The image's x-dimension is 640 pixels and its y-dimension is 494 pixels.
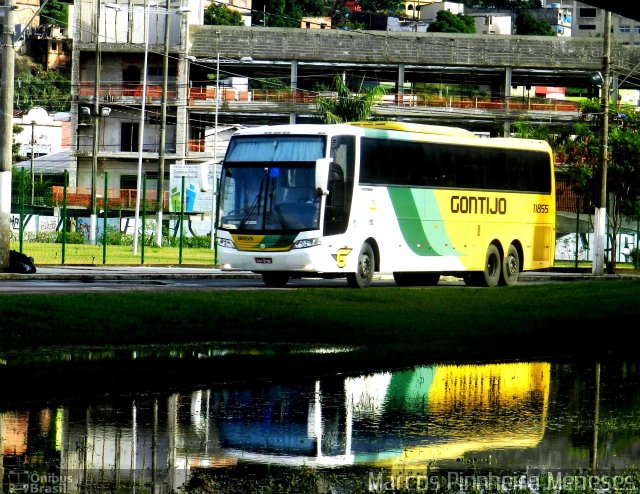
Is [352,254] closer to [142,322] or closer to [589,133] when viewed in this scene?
[142,322]

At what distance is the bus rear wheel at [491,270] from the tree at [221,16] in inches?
4555

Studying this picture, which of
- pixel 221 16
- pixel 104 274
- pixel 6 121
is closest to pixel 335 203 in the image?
pixel 104 274

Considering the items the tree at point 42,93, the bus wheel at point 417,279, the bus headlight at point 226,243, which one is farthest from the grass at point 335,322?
the tree at point 42,93

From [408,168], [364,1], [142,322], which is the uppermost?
[364,1]

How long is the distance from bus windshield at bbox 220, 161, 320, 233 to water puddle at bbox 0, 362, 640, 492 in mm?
14354

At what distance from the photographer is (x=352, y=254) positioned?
100 feet

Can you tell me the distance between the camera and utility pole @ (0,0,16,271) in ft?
107

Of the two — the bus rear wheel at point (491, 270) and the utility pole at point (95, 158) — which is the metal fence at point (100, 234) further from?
the bus rear wheel at point (491, 270)

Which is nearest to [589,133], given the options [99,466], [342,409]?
[342,409]

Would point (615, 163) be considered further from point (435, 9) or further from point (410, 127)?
point (435, 9)

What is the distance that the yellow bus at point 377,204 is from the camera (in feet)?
98.7

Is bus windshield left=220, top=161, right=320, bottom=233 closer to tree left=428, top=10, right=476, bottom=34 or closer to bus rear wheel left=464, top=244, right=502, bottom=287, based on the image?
bus rear wheel left=464, top=244, right=502, bottom=287

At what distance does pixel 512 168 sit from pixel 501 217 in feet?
4.65

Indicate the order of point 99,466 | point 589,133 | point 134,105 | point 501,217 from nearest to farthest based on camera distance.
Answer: point 99,466, point 501,217, point 589,133, point 134,105
